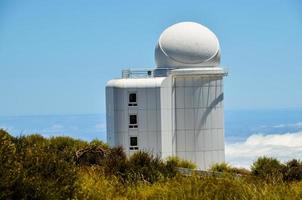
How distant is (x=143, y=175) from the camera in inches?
970

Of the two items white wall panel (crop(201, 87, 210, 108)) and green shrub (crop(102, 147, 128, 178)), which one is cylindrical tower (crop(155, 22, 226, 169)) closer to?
white wall panel (crop(201, 87, 210, 108))

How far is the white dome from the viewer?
38.4m

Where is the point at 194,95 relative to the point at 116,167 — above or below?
above

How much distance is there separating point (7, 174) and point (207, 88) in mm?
24193

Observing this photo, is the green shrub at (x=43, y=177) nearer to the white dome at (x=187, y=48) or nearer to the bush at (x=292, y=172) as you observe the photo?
the bush at (x=292, y=172)

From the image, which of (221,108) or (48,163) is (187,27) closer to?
(221,108)

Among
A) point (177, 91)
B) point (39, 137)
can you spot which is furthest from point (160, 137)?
point (39, 137)

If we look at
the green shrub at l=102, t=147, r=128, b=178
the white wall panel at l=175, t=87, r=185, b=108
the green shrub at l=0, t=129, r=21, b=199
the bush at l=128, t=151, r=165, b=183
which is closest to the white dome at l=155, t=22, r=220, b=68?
the white wall panel at l=175, t=87, r=185, b=108

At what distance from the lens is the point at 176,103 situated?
1508 inches

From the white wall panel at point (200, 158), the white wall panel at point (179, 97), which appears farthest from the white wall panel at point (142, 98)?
the white wall panel at point (200, 158)

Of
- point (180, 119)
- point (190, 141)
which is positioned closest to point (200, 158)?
point (190, 141)

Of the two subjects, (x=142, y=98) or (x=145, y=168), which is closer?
(x=145, y=168)

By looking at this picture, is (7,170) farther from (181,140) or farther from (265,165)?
(181,140)

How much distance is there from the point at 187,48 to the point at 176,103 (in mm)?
3000
